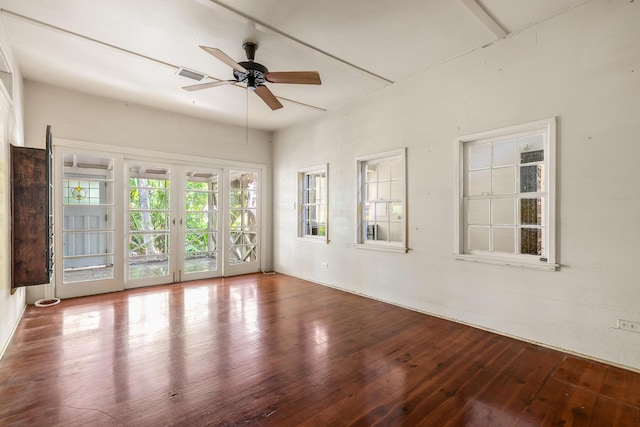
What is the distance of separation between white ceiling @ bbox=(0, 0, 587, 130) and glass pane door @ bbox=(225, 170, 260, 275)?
236 cm

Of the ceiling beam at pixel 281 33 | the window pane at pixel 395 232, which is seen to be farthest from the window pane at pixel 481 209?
the ceiling beam at pixel 281 33

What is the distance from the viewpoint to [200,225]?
588 centimetres

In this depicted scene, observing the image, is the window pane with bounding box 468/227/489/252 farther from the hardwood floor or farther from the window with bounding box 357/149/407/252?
the hardwood floor

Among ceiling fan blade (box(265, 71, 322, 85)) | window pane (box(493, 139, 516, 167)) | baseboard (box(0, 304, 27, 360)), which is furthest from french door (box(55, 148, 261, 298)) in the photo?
window pane (box(493, 139, 516, 167))

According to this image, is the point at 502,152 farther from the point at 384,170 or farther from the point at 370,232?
the point at 370,232

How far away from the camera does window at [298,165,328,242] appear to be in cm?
575

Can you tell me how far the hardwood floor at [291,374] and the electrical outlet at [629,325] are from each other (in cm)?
35

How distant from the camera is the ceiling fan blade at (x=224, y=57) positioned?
2668 mm

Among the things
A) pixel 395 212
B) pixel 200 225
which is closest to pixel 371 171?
pixel 395 212

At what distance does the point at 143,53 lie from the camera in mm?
3438

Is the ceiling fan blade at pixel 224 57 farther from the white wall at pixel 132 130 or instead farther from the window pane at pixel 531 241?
the window pane at pixel 531 241

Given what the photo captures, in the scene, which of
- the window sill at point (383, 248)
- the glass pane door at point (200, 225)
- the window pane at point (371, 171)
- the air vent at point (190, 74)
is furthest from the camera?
the glass pane door at point (200, 225)

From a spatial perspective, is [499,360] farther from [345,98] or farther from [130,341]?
[345,98]

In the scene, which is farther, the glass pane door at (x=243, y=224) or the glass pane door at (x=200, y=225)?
the glass pane door at (x=243, y=224)
